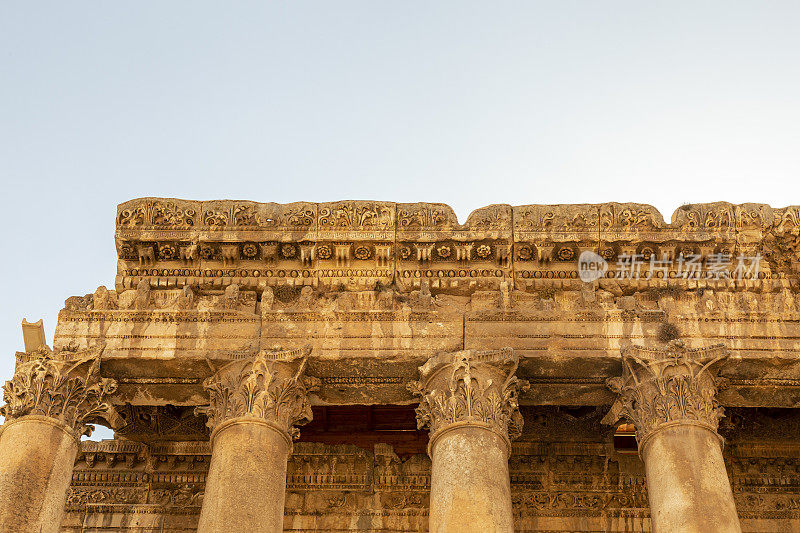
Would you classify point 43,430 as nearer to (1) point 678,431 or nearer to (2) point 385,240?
(2) point 385,240

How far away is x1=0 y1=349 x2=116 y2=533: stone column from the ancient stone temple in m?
0.03

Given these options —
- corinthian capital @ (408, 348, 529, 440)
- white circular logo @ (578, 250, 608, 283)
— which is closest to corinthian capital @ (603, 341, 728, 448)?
corinthian capital @ (408, 348, 529, 440)

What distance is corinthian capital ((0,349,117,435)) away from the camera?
644 inches

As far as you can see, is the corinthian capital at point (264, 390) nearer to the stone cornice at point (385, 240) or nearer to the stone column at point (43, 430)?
the stone column at point (43, 430)

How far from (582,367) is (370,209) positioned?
4.55 meters

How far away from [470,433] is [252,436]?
3.24m

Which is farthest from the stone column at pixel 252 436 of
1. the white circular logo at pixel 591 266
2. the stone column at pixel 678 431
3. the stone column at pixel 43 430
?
the stone column at pixel 678 431

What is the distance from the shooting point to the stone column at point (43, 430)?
599 inches

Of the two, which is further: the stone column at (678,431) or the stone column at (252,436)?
the stone column at (252,436)

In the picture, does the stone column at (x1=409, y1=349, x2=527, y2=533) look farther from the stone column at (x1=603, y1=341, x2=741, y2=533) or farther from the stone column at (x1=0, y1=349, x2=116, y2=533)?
the stone column at (x1=0, y1=349, x2=116, y2=533)

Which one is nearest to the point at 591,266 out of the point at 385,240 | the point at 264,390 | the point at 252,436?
the point at 385,240

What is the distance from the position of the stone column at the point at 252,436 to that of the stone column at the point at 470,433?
202cm

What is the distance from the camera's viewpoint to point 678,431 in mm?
16047

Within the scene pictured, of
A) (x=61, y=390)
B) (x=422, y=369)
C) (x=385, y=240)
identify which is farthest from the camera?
(x=385, y=240)
